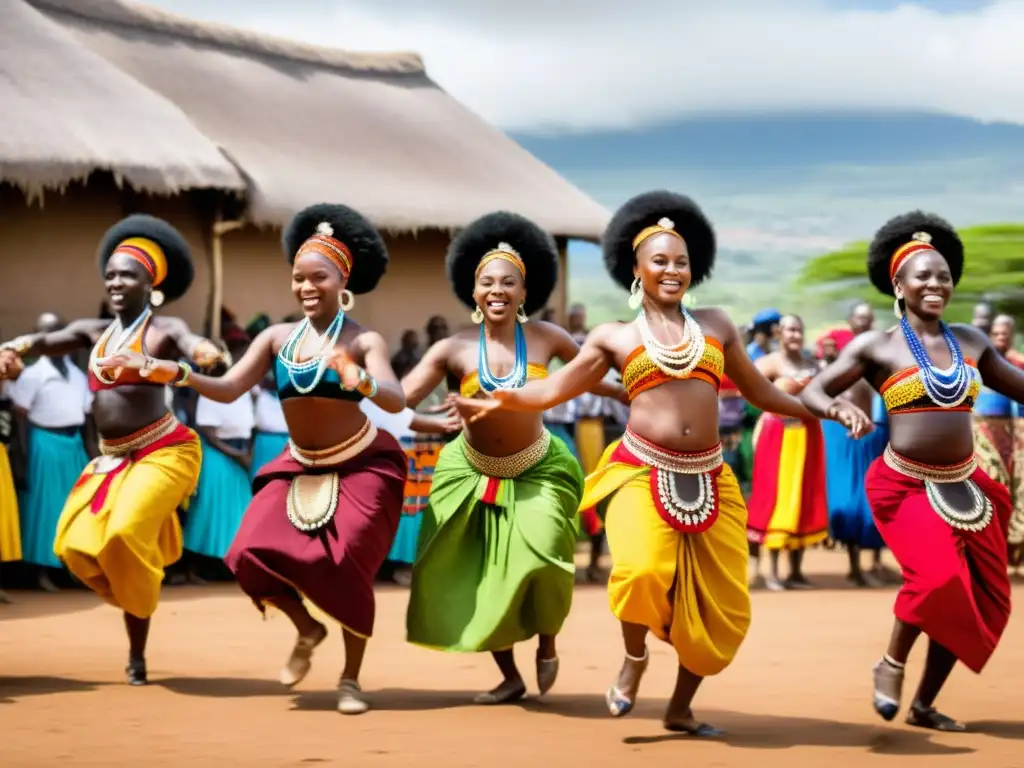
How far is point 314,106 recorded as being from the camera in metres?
19.0

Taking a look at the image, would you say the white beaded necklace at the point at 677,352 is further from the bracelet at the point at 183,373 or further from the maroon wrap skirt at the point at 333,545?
the bracelet at the point at 183,373

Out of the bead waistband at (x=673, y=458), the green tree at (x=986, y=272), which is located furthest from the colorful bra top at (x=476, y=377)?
the green tree at (x=986, y=272)

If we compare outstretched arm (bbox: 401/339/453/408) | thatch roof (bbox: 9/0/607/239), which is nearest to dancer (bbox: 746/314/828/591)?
outstretched arm (bbox: 401/339/453/408)

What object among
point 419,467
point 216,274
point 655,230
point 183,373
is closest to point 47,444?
point 419,467

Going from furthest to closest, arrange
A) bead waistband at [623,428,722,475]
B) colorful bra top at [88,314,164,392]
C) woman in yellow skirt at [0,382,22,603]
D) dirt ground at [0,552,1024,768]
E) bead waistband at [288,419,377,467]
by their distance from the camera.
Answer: woman in yellow skirt at [0,382,22,603]
colorful bra top at [88,314,164,392]
bead waistband at [288,419,377,467]
bead waistband at [623,428,722,475]
dirt ground at [0,552,1024,768]

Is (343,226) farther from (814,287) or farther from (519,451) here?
(814,287)

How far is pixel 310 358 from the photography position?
757cm

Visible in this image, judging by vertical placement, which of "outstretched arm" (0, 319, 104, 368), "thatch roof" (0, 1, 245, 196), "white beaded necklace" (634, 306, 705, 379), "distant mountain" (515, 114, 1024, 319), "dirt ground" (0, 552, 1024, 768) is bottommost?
"dirt ground" (0, 552, 1024, 768)

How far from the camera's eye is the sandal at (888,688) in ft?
22.7

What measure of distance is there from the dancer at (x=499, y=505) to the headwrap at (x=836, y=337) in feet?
23.9

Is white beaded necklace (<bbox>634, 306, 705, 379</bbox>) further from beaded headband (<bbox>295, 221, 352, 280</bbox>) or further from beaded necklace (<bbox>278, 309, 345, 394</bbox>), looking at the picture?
beaded headband (<bbox>295, 221, 352, 280</bbox>)

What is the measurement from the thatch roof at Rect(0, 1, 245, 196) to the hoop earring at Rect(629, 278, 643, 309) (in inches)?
306

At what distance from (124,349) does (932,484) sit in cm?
382

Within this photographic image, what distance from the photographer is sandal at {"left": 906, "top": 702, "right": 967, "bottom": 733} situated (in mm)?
6977
